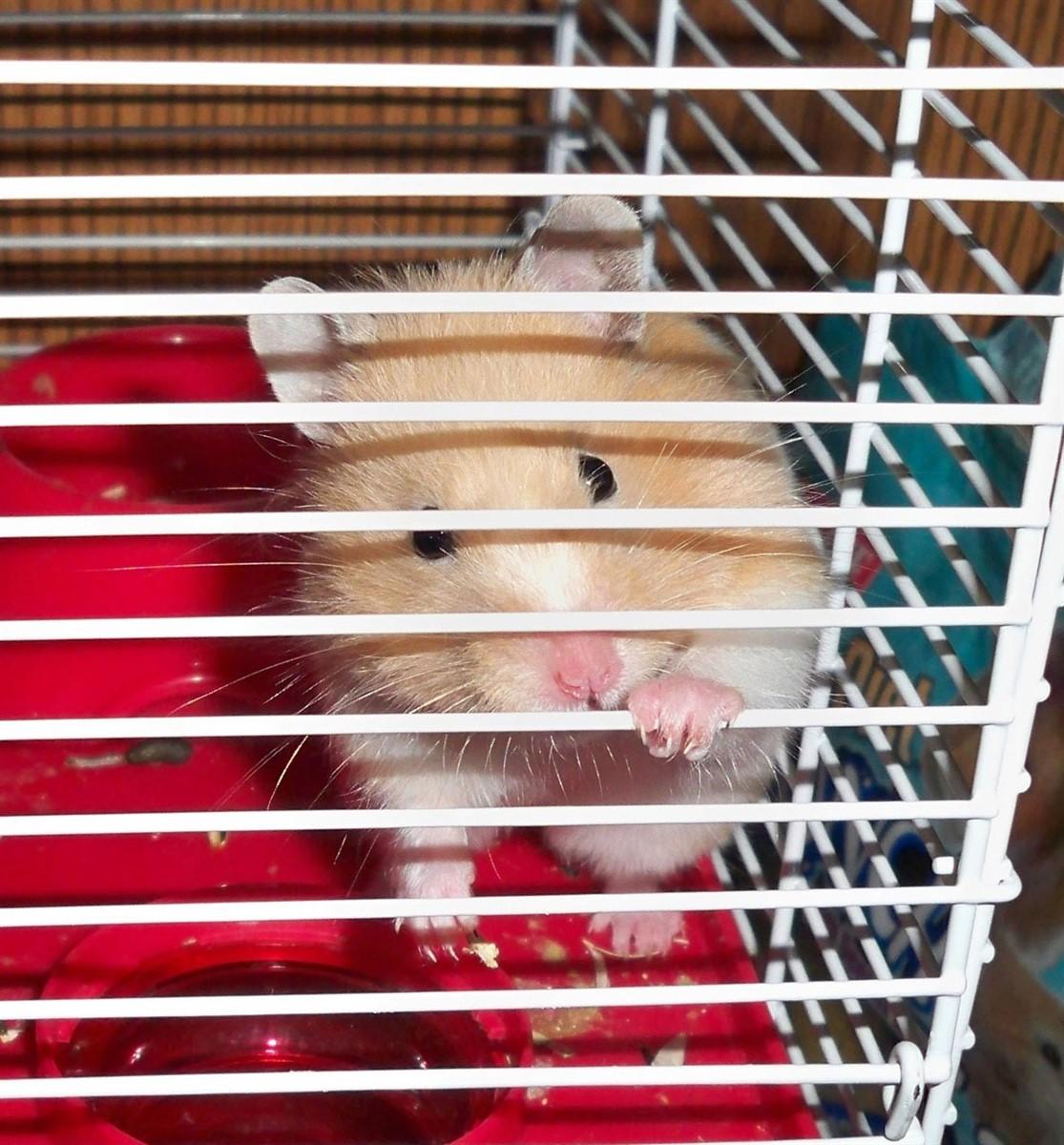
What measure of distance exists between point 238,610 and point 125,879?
18.8 inches

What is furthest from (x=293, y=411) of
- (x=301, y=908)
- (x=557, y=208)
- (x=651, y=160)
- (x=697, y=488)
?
(x=651, y=160)

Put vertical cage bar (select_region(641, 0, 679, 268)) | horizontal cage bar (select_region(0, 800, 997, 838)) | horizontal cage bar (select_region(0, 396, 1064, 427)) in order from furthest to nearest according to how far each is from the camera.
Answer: vertical cage bar (select_region(641, 0, 679, 268)) → horizontal cage bar (select_region(0, 800, 997, 838)) → horizontal cage bar (select_region(0, 396, 1064, 427))

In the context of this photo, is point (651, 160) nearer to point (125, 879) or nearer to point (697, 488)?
point (697, 488)

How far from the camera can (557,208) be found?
1448 mm

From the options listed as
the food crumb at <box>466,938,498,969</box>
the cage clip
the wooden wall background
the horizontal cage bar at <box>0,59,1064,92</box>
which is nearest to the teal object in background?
the wooden wall background

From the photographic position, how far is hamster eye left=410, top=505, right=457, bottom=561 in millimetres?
1479

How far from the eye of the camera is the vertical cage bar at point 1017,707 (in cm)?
111

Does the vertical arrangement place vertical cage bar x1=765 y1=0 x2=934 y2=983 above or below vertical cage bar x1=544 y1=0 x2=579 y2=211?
below

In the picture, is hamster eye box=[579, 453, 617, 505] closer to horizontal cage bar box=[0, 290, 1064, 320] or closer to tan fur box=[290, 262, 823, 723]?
tan fur box=[290, 262, 823, 723]

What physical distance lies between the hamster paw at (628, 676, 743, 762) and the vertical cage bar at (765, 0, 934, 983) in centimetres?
15

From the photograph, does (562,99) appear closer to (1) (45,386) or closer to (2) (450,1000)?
(1) (45,386)

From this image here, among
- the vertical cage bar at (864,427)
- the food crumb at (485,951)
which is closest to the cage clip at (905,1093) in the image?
the vertical cage bar at (864,427)

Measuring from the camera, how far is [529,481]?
1.43m

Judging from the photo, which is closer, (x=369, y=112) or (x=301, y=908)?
(x=301, y=908)
